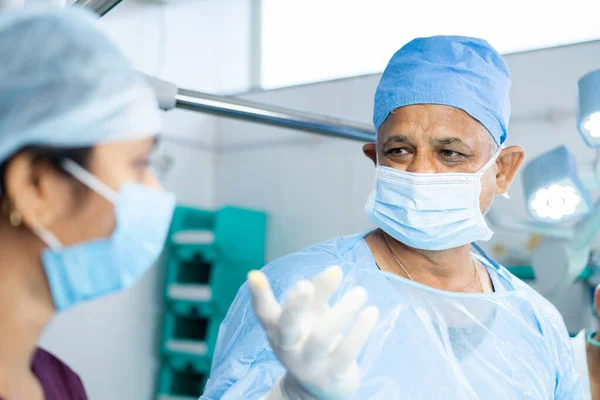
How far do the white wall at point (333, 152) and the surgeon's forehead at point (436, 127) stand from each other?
4.15 feet

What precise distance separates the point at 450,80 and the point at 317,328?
2.66ft

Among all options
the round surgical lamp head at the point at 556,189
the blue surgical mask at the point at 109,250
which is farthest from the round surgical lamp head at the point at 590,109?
the blue surgical mask at the point at 109,250

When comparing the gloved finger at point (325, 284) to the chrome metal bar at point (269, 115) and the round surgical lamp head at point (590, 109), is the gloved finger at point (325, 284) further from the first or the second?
the round surgical lamp head at point (590, 109)

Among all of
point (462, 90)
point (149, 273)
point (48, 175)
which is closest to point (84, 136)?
point (48, 175)

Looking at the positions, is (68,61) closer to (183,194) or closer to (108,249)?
(108,249)

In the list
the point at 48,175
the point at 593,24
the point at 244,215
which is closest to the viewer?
the point at 48,175

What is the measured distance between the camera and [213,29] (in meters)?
3.74

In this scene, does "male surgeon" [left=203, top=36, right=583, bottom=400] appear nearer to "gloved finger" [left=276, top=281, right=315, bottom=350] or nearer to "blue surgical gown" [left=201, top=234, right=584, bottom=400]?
"blue surgical gown" [left=201, top=234, right=584, bottom=400]

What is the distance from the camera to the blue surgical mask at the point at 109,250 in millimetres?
741

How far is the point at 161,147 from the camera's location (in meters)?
3.11

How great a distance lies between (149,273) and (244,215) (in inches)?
23.1

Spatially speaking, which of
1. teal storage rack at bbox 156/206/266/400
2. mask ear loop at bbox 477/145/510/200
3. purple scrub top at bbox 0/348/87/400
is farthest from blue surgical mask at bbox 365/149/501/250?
teal storage rack at bbox 156/206/266/400

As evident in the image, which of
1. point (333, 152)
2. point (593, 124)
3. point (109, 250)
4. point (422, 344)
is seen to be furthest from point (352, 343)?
point (333, 152)

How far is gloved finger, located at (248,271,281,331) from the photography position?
0.77m
